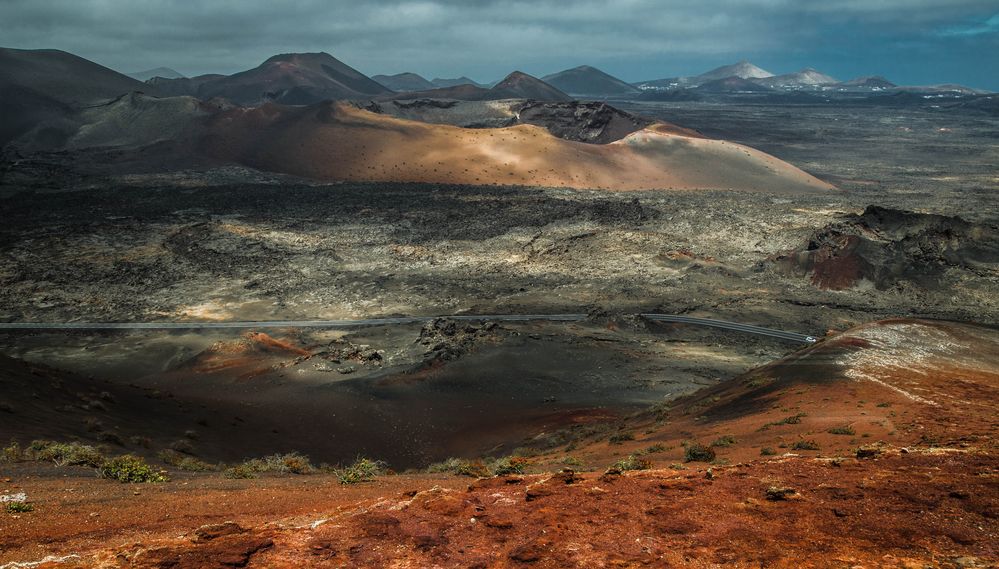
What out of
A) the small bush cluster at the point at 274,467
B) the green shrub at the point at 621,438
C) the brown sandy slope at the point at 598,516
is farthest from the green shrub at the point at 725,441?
the small bush cluster at the point at 274,467

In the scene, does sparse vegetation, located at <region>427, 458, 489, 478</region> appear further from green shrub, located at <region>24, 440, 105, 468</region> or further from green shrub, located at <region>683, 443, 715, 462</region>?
green shrub, located at <region>24, 440, 105, 468</region>

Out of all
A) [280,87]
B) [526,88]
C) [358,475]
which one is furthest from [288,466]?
[280,87]

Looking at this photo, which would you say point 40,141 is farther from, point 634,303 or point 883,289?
point 883,289

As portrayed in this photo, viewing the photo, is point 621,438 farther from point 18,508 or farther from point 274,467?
point 18,508

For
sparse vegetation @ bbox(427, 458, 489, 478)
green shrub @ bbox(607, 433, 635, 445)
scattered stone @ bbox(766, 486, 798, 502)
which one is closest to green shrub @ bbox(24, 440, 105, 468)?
sparse vegetation @ bbox(427, 458, 489, 478)

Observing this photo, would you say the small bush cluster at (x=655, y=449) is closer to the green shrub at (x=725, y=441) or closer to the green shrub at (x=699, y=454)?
the green shrub at (x=725, y=441)
